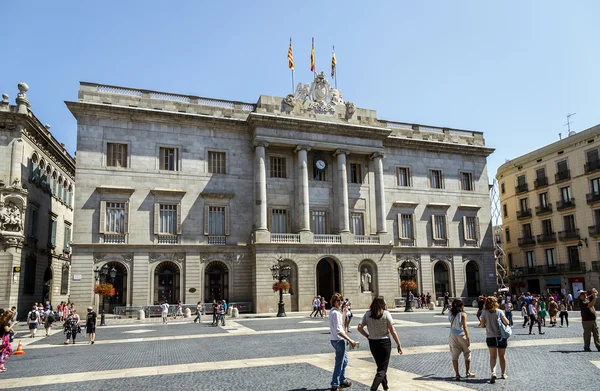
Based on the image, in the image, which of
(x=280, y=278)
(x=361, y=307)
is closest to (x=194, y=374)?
(x=280, y=278)

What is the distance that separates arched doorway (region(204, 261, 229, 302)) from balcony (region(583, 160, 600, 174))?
34.8 meters

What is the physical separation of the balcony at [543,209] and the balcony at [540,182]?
7.25ft

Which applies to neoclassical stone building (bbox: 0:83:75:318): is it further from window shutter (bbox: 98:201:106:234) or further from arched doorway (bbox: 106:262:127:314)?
arched doorway (bbox: 106:262:127:314)

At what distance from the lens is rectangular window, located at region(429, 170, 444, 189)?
4672 centimetres

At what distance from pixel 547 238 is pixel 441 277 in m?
13.4

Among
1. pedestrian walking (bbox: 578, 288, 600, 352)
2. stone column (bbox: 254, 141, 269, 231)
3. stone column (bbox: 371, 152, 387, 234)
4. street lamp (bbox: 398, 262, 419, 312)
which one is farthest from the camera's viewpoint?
street lamp (bbox: 398, 262, 419, 312)

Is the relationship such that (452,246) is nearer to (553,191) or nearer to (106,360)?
(553,191)

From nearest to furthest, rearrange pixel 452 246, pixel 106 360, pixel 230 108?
1. pixel 106 360
2. pixel 230 108
3. pixel 452 246

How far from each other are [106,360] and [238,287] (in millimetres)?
22645

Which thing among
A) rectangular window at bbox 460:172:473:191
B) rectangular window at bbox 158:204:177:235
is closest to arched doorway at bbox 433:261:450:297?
rectangular window at bbox 460:172:473:191

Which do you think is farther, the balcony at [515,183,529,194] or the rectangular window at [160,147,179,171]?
the balcony at [515,183,529,194]

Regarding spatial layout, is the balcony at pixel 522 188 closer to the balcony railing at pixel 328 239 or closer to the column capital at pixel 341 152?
the column capital at pixel 341 152

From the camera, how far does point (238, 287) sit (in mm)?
37906

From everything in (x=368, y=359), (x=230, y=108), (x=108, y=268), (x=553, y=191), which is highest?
(x=230, y=108)
